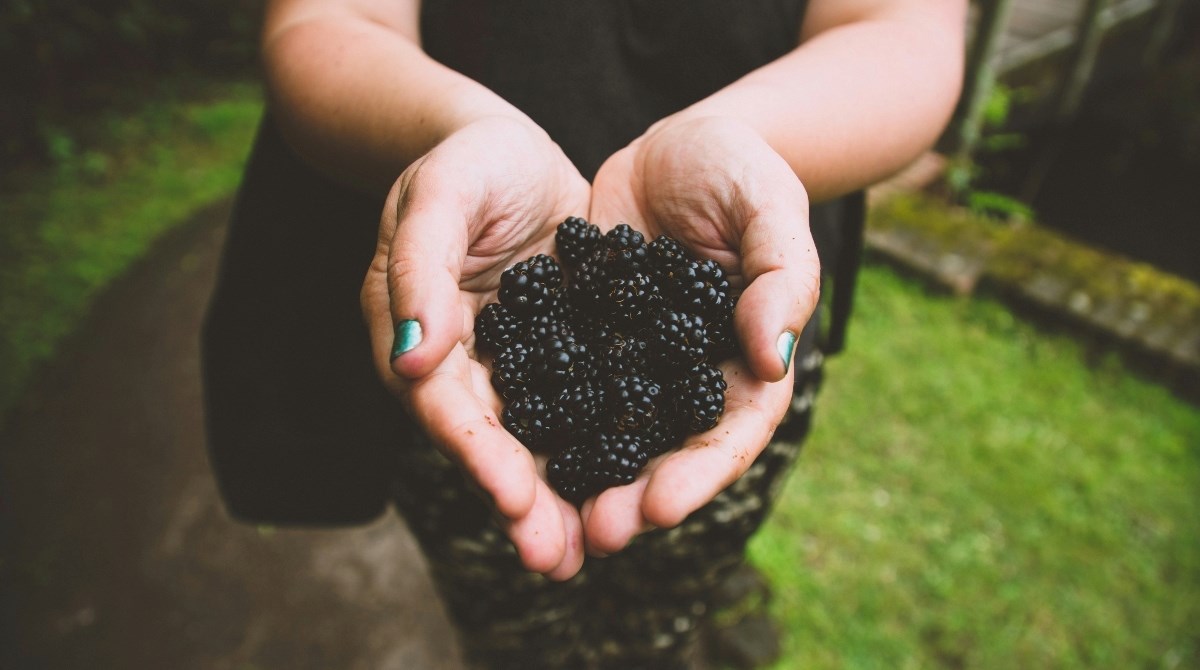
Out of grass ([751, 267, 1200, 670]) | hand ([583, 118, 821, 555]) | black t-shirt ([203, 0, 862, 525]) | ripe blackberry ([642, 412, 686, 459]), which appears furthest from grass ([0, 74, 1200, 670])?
hand ([583, 118, 821, 555])

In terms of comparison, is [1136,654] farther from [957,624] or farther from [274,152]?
[274,152]

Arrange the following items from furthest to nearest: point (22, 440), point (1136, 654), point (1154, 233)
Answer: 1. point (1154, 233)
2. point (22, 440)
3. point (1136, 654)

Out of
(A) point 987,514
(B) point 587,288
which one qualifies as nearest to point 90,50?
(B) point 587,288

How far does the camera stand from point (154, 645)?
262cm

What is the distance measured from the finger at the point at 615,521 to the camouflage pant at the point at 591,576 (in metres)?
A: 0.46

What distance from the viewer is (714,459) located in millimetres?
1111

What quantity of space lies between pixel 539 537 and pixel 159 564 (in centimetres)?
260

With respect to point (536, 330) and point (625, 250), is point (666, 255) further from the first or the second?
point (536, 330)

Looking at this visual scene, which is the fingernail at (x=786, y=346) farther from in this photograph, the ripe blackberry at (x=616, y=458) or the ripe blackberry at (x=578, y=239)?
the ripe blackberry at (x=578, y=239)

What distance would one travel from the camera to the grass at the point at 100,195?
12.9 feet

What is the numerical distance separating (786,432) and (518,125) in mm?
907

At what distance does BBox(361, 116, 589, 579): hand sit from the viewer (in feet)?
3.42

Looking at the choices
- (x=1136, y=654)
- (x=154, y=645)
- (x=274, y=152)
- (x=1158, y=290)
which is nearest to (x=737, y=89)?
(x=274, y=152)

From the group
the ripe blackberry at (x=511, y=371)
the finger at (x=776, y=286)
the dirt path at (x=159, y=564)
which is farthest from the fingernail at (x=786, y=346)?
the dirt path at (x=159, y=564)
